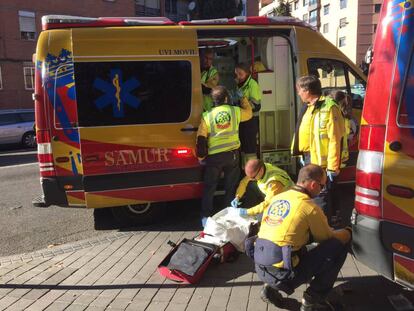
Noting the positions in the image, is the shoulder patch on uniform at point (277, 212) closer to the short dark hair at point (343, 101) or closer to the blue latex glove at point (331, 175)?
the blue latex glove at point (331, 175)

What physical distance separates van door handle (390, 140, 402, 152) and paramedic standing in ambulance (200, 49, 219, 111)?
316cm

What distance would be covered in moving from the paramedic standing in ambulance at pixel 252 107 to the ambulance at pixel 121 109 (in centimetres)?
59

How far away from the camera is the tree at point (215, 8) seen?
21859mm

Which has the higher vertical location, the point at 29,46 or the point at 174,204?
the point at 29,46

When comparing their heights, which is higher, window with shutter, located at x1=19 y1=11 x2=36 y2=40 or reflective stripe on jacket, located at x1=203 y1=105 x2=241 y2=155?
window with shutter, located at x1=19 y1=11 x2=36 y2=40

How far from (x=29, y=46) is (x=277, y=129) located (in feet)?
80.0

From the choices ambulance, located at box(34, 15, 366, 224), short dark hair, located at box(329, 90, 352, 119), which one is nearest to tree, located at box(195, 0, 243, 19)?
ambulance, located at box(34, 15, 366, 224)

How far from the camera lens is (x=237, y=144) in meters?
5.39

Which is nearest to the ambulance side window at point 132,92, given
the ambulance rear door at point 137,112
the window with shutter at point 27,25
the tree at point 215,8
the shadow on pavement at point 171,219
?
the ambulance rear door at point 137,112

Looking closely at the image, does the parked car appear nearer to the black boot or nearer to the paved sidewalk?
the paved sidewalk

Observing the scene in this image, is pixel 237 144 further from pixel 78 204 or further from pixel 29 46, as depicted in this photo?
pixel 29 46

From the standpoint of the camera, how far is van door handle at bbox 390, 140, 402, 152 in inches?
112

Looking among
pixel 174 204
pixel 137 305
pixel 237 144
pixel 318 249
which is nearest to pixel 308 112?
pixel 237 144

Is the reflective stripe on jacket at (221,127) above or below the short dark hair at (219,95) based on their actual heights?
below
